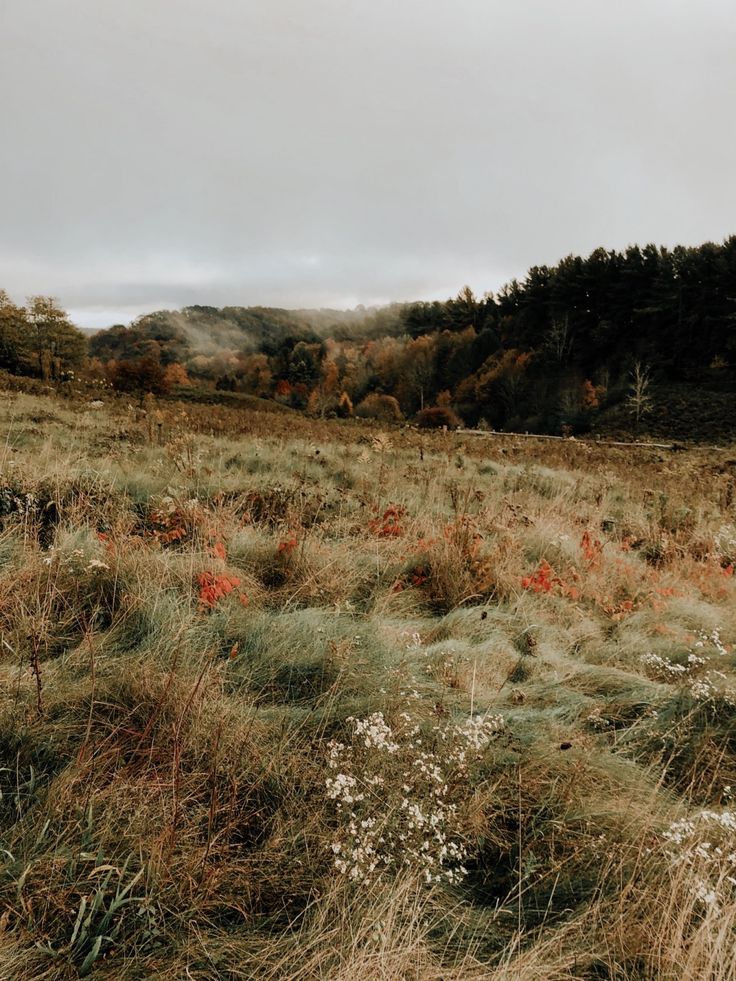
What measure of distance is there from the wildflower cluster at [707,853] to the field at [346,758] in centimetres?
2

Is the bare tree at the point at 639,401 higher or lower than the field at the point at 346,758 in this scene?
higher

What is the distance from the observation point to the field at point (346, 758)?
1.43 metres

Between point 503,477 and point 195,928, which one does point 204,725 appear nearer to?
point 195,928

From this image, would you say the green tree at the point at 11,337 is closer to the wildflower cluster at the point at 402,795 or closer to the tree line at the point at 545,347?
the tree line at the point at 545,347

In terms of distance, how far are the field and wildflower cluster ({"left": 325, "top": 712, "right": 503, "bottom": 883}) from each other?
0.04 ft

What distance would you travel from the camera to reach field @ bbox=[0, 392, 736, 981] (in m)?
1.43

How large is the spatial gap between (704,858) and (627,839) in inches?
9.1

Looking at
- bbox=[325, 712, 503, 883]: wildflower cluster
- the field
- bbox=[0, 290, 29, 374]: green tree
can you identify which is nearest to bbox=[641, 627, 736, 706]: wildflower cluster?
the field

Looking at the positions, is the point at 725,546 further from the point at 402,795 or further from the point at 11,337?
the point at 11,337

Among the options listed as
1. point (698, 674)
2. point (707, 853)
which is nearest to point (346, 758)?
point (707, 853)

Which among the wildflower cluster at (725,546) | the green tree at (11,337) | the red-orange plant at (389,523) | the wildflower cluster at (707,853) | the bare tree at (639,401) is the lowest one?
the wildflower cluster at (725,546)

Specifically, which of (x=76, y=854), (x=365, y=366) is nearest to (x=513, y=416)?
(x=365, y=366)

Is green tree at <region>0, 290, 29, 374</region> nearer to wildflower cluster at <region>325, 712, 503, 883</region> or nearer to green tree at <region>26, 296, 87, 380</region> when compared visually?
green tree at <region>26, 296, 87, 380</region>

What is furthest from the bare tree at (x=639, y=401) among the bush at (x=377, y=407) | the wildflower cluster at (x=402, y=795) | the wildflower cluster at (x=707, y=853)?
the wildflower cluster at (x=402, y=795)
